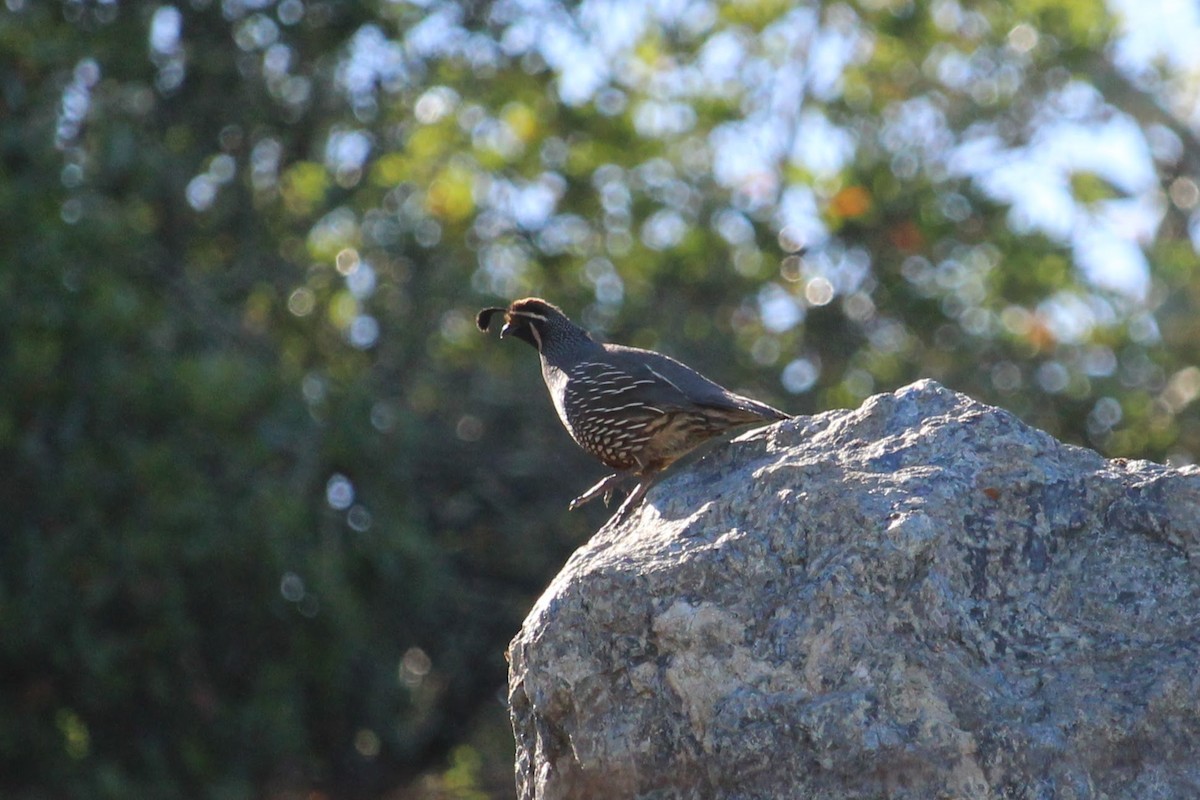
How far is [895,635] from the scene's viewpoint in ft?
11.5

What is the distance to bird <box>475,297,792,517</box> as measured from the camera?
213 inches

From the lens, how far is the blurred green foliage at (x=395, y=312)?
9.70 meters


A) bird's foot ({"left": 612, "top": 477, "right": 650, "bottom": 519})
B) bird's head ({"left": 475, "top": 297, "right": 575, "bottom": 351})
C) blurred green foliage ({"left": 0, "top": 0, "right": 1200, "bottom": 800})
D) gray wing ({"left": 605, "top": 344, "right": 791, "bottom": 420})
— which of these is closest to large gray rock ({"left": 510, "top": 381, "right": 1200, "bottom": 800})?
bird's foot ({"left": 612, "top": 477, "right": 650, "bottom": 519})

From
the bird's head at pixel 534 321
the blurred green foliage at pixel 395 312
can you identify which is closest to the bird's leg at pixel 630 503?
the bird's head at pixel 534 321

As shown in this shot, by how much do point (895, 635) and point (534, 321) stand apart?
3293mm

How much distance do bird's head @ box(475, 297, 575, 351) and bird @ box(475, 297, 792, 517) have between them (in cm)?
35

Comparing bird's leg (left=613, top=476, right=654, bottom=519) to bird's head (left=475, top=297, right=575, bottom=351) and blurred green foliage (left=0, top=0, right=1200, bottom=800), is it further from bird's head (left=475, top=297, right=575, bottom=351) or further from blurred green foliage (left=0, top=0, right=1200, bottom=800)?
blurred green foliage (left=0, top=0, right=1200, bottom=800)

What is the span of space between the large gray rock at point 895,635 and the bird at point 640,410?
1.38 meters

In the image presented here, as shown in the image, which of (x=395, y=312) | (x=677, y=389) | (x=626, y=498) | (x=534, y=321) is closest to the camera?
(x=626, y=498)

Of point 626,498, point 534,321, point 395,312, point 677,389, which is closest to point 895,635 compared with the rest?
point 626,498

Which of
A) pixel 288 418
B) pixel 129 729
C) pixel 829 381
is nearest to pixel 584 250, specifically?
pixel 829 381

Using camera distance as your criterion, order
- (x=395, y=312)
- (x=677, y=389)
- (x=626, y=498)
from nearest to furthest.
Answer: (x=626, y=498) < (x=677, y=389) < (x=395, y=312)

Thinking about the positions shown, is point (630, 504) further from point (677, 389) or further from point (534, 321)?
point (534, 321)

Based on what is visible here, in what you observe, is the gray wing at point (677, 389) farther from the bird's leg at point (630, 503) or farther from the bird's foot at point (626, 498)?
the bird's leg at point (630, 503)
